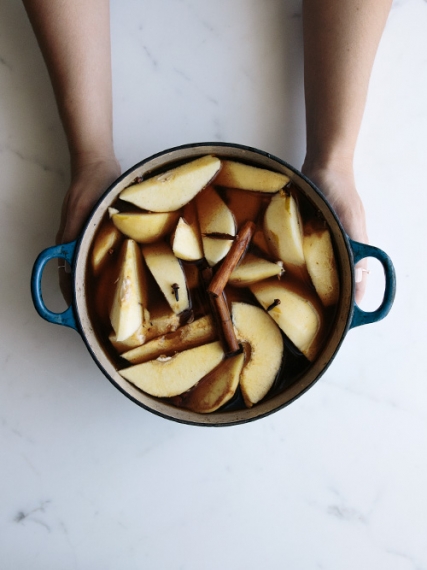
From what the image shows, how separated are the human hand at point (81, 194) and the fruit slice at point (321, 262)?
29 cm

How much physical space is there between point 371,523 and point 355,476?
8 centimetres

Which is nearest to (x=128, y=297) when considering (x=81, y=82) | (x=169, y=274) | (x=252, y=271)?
(x=169, y=274)

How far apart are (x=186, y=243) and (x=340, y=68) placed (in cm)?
35

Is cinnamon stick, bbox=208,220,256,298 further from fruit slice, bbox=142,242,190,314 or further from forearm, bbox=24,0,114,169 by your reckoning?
forearm, bbox=24,0,114,169

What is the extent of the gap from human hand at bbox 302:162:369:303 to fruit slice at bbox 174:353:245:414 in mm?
207

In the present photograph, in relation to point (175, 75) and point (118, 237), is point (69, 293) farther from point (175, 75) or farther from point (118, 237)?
point (175, 75)

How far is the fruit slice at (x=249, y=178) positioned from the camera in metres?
0.71

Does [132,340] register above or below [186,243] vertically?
below

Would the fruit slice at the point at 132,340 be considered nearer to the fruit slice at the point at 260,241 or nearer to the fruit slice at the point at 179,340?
the fruit slice at the point at 179,340

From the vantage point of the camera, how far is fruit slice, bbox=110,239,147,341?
2.27ft

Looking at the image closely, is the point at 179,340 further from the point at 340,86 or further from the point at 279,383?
the point at 340,86

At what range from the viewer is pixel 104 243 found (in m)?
0.71

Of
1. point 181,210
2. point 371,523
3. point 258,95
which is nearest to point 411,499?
point 371,523

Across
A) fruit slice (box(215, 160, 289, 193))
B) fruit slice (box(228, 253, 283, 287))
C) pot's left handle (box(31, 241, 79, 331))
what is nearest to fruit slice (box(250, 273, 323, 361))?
fruit slice (box(228, 253, 283, 287))
